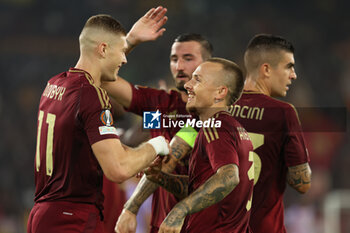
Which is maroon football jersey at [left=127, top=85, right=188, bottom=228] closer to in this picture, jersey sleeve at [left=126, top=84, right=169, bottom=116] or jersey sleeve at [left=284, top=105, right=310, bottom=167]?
jersey sleeve at [left=126, top=84, right=169, bottom=116]

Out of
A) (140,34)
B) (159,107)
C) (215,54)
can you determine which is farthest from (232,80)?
(215,54)

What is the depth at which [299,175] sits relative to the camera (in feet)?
14.7

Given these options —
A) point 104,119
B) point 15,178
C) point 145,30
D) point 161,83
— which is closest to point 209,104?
point 104,119

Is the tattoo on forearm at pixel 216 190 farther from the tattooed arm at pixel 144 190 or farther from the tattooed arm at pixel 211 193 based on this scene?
the tattooed arm at pixel 144 190

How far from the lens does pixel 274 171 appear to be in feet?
14.9

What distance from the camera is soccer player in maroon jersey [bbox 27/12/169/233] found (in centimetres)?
347

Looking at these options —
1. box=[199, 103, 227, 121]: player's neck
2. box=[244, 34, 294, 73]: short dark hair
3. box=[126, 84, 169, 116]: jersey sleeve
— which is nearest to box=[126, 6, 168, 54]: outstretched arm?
box=[126, 84, 169, 116]: jersey sleeve

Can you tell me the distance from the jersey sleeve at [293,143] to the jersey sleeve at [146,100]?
1238 millimetres

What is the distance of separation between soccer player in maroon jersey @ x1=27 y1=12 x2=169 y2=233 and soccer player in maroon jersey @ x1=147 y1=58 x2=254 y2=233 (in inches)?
13.8

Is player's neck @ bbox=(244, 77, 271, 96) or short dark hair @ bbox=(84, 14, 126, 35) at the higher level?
short dark hair @ bbox=(84, 14, 126, 35)

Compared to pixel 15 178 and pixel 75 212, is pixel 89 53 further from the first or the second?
pixel 15 178

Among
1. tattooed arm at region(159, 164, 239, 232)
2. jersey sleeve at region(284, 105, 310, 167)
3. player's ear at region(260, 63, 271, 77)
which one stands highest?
player's ear at region(260, 63, 271, 77)

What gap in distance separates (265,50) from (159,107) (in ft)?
3.61

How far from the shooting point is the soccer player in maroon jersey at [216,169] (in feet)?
11.0
